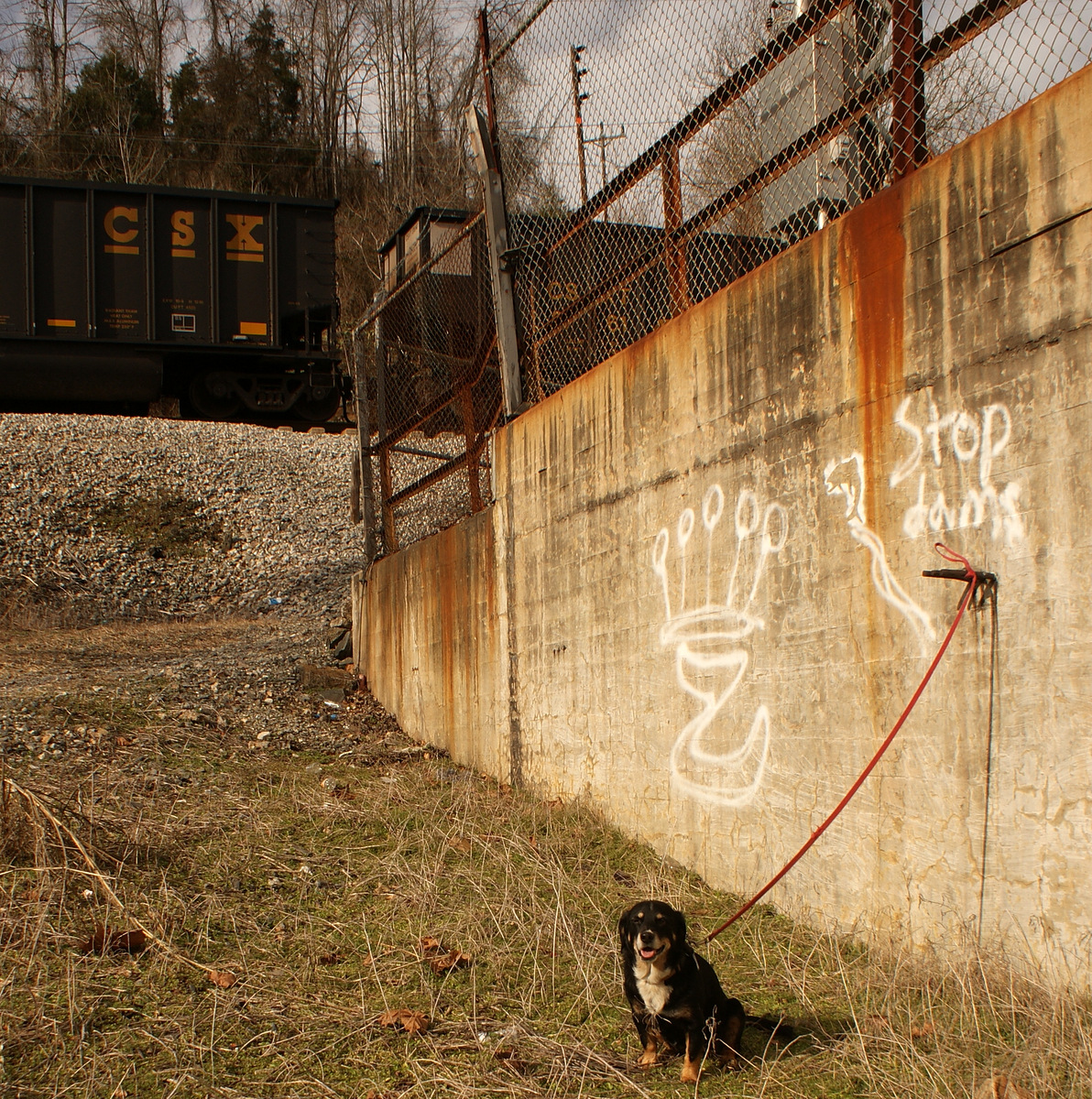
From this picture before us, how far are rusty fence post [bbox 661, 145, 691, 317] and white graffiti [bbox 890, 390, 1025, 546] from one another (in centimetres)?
156

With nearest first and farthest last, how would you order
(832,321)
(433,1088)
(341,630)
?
(433,1088) → (832,321) → (341,630)

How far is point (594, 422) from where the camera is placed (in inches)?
195

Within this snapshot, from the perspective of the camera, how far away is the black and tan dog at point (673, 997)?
8.40 ft

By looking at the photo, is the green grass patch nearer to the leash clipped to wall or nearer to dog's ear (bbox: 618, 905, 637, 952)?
dog's ear (bbox: 618, 905, 637, 952)

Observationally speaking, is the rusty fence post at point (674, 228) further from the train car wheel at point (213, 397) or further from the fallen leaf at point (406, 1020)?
the train car wheel at point (213, 397)

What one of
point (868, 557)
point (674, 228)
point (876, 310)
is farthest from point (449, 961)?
point (674, 228)

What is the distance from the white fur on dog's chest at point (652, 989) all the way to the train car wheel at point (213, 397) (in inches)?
621

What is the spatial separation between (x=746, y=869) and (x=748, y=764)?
397mm

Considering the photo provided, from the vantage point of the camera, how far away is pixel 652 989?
2.61 m

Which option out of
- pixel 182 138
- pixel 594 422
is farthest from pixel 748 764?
pixel 182 138

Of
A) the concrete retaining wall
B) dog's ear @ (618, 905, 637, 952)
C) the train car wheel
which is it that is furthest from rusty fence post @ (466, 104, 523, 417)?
the train car wheel

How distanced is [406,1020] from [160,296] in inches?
584

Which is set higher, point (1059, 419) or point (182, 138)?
point (182, 138)

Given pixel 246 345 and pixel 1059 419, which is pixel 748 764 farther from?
pixel 246 345
